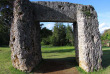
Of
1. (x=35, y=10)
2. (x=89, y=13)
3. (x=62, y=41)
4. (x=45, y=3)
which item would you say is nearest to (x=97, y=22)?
(x=89, y=13)

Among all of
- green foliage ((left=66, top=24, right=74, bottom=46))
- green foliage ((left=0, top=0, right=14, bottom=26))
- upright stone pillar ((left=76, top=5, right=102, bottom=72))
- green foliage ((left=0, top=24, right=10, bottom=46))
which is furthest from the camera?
green foliage ((left=66, top=24, right=74, bottom=46))

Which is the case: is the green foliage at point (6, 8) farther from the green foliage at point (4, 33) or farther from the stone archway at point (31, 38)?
the stone archway at point (31, 38)

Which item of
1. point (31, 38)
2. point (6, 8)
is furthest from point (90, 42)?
point (6, 8)

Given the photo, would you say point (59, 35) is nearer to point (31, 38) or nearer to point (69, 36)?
point (69, 36)

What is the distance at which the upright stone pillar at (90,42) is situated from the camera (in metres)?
7.77

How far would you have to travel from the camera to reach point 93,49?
7.88m

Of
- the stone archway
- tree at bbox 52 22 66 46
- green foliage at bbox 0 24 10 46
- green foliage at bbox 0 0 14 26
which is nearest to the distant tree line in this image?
tree at bbox 52 22 66 46

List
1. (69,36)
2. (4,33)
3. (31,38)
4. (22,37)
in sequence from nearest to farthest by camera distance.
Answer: (22,37) < (31,38) < (4,33) < (69,36)

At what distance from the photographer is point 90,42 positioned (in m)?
7.88

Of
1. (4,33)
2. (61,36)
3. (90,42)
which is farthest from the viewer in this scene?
(61,36)

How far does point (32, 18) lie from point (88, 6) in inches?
184

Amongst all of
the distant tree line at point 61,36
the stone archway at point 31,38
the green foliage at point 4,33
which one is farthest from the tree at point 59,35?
the stone archway at point 31,38

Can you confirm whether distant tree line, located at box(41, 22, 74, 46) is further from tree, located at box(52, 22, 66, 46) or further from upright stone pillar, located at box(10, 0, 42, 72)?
upright stone pillar, located at box(10, 0, 42, 72)

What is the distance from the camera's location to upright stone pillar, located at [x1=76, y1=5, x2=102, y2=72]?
777 centimetres
